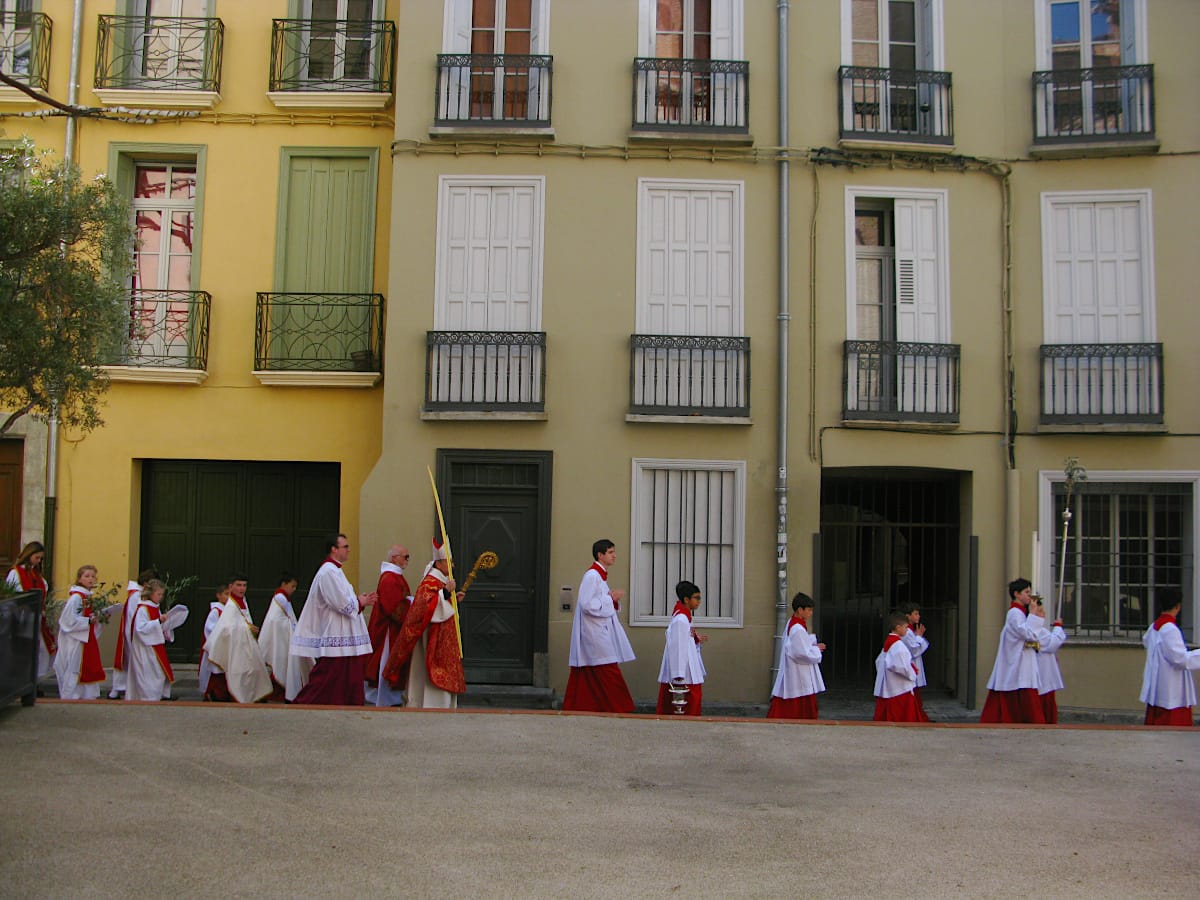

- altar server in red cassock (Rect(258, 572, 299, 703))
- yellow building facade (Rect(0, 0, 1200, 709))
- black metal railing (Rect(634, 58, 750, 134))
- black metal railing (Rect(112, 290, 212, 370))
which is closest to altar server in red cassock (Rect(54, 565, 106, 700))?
altar server in red cassock (Rect(258, 572, 299, 703))

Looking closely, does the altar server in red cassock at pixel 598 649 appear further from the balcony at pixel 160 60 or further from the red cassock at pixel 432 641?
the balcony at pixel 160 60

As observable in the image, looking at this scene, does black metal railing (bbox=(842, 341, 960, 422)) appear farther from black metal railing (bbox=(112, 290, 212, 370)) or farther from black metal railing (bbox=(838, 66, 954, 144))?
black metal railing (bbox=(112, 290, 212, 370))

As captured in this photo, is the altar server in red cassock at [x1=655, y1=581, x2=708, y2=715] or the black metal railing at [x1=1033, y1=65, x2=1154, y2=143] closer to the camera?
the altar server in red cassock at [x1=655, y1=581, x2=708, y2=715]

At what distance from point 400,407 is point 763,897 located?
9047 mm

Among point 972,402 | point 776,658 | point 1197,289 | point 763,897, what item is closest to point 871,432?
point 972,402

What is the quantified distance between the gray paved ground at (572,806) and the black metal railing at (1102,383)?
5.04 meters

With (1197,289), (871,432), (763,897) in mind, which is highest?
(1197,289)

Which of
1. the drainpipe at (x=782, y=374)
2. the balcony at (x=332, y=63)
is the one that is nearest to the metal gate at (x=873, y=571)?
the drainpipe at (x=782, y=374)

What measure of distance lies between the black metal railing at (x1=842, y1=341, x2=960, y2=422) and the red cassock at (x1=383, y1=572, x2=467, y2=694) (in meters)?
5.70

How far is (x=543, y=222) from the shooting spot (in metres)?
14.5

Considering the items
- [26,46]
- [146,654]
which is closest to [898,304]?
[146,654]

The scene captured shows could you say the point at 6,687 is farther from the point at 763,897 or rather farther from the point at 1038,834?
the point at 1038,834

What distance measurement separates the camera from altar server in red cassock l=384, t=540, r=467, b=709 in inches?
443

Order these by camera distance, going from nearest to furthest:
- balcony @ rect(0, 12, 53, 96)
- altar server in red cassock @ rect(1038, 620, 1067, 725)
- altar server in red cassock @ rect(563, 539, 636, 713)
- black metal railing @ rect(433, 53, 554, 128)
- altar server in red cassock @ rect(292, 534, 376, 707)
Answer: altar server in red cassock @ rect(292, 534, 376, 707), altar server in red cassock @ rect(1038, 620, 1067, 725), altar server in red cassock @ rect(563, 539, 636, 713), black metal railing @ rect(433, 53, 554, 128), balcony @ rect(0, 12, 53, 96)
